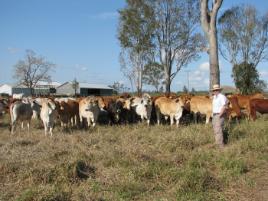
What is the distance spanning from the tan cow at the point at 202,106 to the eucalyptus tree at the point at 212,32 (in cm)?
171

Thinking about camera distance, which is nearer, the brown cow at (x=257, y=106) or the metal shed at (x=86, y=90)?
the brown cow at (x=257, y=106)

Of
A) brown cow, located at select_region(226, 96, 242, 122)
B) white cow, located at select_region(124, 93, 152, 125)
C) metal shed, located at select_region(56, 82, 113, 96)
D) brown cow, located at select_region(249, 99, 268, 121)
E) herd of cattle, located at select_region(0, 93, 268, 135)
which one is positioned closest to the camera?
herd of cattle, located at select_region(0, 93, 268, 135)

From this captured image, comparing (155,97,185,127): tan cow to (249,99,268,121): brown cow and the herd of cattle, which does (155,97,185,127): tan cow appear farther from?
(249,99,268,121): brown cow

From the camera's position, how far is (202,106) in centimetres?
1639

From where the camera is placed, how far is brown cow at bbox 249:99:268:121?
16203mm

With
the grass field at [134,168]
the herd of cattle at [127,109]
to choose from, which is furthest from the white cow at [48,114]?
the grass field at [134,168]

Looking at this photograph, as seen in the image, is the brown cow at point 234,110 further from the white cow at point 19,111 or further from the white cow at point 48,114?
the white cow at point 19,111

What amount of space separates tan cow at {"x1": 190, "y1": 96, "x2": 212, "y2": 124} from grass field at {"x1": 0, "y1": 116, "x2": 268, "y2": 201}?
3931 millimetres

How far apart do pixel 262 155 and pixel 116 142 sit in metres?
4.02

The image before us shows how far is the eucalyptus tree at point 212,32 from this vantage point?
17953mm

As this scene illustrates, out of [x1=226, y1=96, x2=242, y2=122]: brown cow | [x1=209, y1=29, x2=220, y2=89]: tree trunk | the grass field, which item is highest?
[x1=209, y1=29, x2=220, y2=89]: tree trunk

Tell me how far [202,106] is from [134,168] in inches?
340

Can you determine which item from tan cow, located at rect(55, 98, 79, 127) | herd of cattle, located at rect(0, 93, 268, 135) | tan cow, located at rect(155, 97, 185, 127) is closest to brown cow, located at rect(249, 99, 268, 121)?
herd of cattle, located at rect(0, 93, 268, 135)

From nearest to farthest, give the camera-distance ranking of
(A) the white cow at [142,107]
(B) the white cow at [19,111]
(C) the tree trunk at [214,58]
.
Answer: (B) the white cow at [19,111] < (A) the white cow at [142,107] < (C) the tree trunk at [214,58]
